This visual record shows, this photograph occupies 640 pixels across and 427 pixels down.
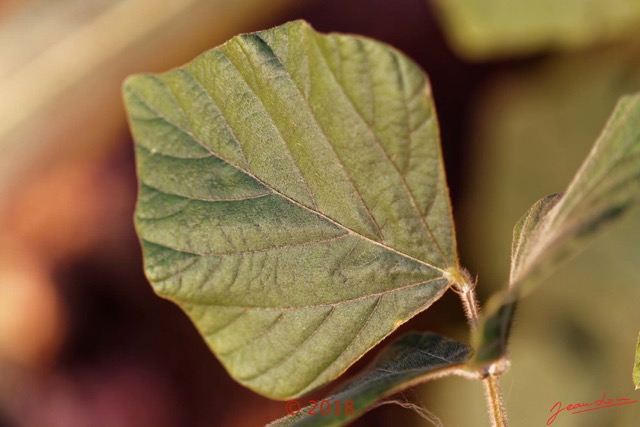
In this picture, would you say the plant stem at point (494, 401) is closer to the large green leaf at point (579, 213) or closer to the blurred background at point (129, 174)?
the large green leaf at point (579, 213)

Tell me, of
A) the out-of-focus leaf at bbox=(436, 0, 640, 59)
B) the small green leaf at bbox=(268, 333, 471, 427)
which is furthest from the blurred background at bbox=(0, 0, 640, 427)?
the small green leaf at bbox=(268, 333, 471, 427)

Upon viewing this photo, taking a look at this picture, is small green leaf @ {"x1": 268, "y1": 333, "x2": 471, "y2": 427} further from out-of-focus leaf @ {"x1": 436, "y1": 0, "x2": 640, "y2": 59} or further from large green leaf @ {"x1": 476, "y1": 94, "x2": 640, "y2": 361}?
out-of-focus leaf @ {"x1": 436, "y1": 0, "x2": 640, "y2": 59}

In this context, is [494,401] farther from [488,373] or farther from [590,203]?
[590,203]

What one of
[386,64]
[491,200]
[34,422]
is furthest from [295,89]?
[34,422]

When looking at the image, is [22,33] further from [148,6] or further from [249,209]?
[249,209]

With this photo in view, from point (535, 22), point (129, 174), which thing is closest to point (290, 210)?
point (535, 22)

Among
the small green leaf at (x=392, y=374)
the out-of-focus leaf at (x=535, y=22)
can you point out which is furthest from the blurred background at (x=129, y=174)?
the small green leaf at (x=392, y=374)
